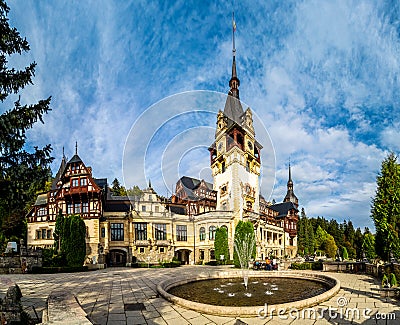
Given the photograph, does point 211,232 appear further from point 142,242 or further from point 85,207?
point 85,207

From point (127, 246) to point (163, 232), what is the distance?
544 cm

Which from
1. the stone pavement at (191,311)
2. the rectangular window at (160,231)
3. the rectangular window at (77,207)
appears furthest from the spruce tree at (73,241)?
the stone pavement at (191,311)

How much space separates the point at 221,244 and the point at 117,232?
547 inches

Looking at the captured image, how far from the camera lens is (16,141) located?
9.88 metres

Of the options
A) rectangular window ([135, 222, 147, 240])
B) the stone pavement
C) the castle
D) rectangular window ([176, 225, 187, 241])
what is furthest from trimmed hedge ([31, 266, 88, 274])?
rectangular window ([176, 225, 187, 241])

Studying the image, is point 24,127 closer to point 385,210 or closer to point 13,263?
point 385,210

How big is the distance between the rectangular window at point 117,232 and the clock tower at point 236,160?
54.2 ft

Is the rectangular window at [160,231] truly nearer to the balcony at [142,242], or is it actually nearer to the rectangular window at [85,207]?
the balcony at [142,242]

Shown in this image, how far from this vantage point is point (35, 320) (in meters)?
8.12

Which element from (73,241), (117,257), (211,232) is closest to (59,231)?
(73,241)

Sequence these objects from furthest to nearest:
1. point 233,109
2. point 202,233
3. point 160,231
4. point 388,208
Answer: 1. point 233,109
2. point 202,233
3. point 160,231
4. point 388,208

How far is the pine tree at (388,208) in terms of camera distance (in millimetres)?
16188

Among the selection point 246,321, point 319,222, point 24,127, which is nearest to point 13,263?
point 24,127

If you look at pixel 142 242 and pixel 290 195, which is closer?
pixel 142 242
